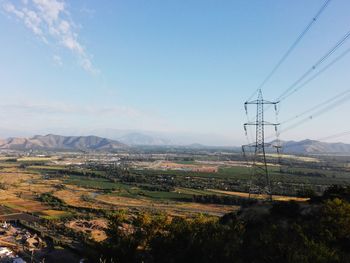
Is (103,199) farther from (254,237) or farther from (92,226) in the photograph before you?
(254,237)

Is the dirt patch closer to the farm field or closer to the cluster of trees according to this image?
the farm field

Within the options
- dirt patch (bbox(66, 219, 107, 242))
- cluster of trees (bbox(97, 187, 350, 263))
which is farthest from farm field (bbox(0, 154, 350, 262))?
cluster of trees (bbox(97, 187, 350, 263))

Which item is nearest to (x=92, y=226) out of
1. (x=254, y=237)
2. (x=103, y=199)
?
(x=103, y=199)

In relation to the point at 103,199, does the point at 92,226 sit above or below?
below

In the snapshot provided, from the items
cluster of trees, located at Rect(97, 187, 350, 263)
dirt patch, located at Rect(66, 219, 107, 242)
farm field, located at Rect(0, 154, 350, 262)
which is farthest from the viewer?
farm field, located at Rect(0, 154, 350, 262)

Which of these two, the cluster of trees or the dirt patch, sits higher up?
the cluster of trees

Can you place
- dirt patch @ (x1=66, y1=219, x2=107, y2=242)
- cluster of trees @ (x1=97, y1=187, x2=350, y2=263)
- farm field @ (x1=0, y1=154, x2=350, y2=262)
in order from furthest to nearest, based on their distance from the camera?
farm field @ (x1=0, y1=154, x2=350, y2=262), dirt patch @ (x1=66, y1=219, x2=107, y2=242), cluster of trees @ (x1=97, y1=187, x2=350, y2=263)

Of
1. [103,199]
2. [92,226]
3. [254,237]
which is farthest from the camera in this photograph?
[103,199]

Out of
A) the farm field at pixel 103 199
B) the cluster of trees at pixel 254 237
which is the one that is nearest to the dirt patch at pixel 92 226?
the farm field at pixel 103 199

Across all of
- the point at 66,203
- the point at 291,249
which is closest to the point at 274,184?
the point at 66,203

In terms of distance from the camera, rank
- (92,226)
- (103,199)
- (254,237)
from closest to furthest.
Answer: (254,237) < (92,226) < (103,199)
